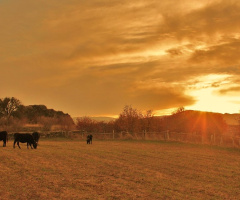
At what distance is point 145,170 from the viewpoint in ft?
53.0

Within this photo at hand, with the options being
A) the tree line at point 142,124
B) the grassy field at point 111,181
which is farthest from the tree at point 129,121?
the grassy field at point 111,181

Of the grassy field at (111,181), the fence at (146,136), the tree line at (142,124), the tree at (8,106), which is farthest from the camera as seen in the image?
the tree at (8,106)

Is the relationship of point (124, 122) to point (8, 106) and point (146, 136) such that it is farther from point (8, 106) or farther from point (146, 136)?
point (8, 106)

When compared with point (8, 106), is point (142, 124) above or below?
below

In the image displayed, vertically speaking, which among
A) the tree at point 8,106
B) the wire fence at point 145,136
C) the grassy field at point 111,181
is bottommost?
the grassy field at point 111,181

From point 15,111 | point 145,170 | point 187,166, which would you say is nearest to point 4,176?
point 145,170

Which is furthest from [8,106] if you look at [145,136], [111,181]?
[111,181]

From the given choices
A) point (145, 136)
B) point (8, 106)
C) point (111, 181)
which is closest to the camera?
point (111, 181)

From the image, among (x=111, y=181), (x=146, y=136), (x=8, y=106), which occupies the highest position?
(x=8, y=106)

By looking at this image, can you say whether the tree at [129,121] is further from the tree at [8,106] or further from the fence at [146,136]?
the tree at [8,106]

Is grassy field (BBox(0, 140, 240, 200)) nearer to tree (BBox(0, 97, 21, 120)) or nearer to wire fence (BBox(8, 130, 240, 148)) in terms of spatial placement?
wire fence (BBox(8, 130, 240, 148))

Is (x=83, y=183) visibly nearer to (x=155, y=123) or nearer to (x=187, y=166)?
(x=187, y=166)

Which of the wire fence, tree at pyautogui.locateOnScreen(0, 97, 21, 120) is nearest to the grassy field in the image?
the wire fence

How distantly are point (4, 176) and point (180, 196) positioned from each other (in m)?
7.61
